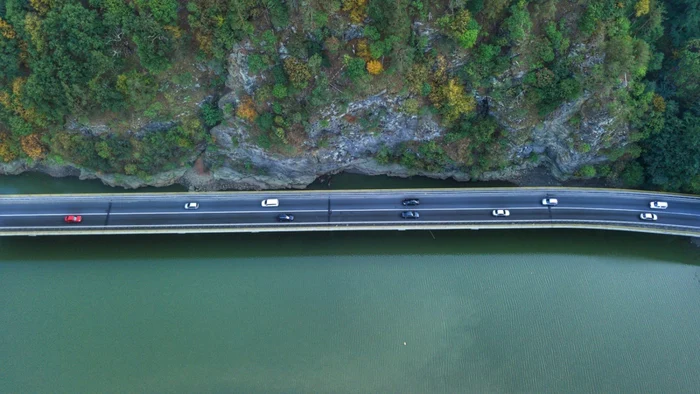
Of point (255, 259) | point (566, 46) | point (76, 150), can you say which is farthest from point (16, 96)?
point (566, 46)

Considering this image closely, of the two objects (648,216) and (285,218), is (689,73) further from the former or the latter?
(285,218)

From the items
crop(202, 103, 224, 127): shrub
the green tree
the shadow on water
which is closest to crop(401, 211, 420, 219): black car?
the shadow on water

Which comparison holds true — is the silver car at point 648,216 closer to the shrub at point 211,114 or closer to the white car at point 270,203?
the white car at point 270,203

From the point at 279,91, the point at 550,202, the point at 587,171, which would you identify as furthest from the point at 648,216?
the point at 279,91

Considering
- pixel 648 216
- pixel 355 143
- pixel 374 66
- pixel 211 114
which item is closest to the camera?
pixel 374 66

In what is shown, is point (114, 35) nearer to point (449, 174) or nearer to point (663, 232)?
point (449, 174)
